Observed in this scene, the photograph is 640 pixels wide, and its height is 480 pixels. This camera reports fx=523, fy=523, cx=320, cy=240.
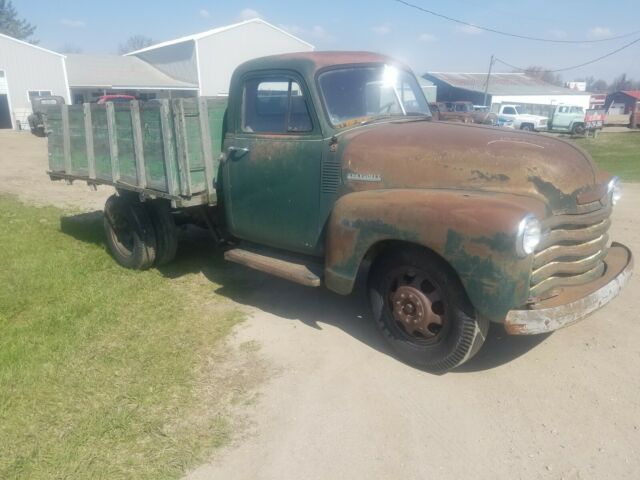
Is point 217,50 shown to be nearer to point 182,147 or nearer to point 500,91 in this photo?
point 500,91

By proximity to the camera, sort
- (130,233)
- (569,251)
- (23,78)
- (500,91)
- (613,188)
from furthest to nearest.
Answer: (500,91) < (23,78) < (130,233) < (613,188) < (569,251)

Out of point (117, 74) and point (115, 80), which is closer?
point (115, 80)

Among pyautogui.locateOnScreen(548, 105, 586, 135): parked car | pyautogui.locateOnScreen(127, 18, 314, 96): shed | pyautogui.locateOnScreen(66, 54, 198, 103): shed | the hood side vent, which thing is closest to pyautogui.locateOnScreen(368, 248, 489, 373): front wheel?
the hood side vent

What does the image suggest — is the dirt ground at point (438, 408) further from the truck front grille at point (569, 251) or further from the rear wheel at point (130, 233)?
the rear wheel at point (130, 233)

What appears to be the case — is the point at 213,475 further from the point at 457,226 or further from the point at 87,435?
the point at 457,226

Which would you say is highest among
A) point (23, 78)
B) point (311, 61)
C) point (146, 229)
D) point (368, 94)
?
point (311, 61)

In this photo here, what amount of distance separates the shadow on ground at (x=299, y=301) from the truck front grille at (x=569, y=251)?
715 mm

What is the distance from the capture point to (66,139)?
5.98m

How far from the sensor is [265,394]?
349 centimetres

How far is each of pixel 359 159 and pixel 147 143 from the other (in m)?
2.25

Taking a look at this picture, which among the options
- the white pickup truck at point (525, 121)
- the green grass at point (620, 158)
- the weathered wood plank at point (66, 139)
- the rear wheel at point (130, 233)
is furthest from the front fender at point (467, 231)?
the white pickup truck at point (525, 121)

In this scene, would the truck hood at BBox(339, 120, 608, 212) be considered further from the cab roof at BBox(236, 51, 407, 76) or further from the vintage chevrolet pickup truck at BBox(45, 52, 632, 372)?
the cab roof at BBox(236, 51, 407, 76)

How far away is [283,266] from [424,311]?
52.4 inches

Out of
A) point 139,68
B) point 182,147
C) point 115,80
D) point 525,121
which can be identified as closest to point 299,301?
point 182,147
